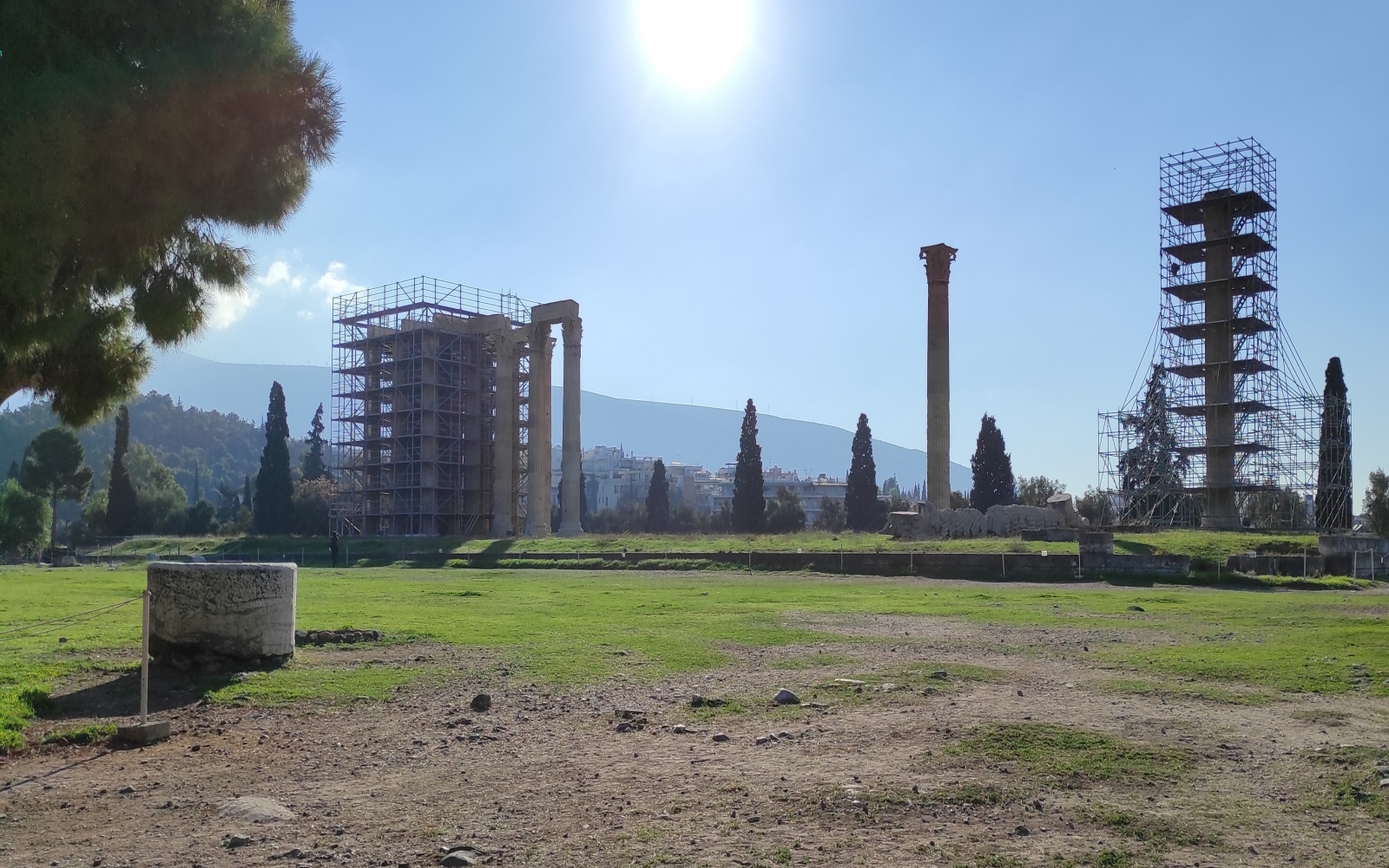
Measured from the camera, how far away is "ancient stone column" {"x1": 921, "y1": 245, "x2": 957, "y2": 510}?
54.1 metres

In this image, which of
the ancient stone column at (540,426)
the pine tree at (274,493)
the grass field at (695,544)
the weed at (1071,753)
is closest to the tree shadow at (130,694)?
the weed at (1071,753)

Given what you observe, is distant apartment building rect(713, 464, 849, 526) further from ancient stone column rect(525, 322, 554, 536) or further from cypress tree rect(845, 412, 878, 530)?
ancient stone column rect(525, 322, 554, 536)

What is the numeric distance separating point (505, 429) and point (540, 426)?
2572 millimetres

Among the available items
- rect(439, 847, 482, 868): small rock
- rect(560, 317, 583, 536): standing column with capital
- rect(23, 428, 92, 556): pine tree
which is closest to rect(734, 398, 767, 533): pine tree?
rect(560, 317, 583, 536): standing column with capital

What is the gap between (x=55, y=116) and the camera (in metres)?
7.70

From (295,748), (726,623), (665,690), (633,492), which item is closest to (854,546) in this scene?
(726,623)

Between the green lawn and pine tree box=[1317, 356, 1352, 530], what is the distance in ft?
105

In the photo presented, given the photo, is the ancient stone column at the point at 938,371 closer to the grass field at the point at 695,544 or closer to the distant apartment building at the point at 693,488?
the grass field at the point at 695,544

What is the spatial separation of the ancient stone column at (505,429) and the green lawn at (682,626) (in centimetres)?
3464

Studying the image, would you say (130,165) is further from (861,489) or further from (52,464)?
(52,464)

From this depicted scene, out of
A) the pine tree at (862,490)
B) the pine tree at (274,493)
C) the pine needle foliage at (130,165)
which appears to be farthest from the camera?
the pine tree at (862,490)

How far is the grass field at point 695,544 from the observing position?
35.7 m

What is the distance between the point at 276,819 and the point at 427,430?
63.4m

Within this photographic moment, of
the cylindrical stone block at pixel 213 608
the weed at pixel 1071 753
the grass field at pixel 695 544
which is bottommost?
the grass field at pixel 695 544
